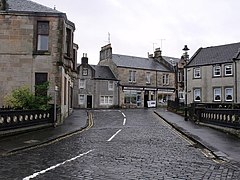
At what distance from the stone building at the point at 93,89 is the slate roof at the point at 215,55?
14258 mm

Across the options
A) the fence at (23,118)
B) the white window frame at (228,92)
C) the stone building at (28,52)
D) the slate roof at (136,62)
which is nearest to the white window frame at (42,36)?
the stone building at (28,52)

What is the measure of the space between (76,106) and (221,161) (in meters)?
44.0

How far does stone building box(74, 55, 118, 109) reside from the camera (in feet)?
175

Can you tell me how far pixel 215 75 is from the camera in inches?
1735

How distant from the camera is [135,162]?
30.6 feet

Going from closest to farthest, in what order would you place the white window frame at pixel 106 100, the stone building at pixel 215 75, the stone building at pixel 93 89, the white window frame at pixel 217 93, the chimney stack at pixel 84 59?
the stone building at pixel 215 75, the white window frame at pixel 217 93, the stone building at pixel 93 89, the white window frame at pixel 106 100, the chimney stack at pixel 84 59

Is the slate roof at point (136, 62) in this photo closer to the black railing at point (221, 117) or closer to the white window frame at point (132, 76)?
the white window frame at point (132, 76)

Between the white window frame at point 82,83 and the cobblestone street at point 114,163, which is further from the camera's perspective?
the white window frame at point 82,83

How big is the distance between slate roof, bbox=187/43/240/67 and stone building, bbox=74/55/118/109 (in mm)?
14258

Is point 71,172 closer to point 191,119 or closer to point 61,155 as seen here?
point 61,155

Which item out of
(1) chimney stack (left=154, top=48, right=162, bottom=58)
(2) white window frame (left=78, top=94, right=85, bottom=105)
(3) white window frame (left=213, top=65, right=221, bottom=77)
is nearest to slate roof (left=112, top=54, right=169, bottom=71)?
(1) chimney stack (left=154, top=48, right=162, bottom=58)

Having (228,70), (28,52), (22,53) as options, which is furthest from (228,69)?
(22,53)

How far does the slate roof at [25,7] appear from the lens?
2387cm

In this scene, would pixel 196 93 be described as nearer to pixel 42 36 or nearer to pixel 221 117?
pixel 221 117
